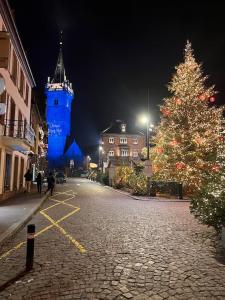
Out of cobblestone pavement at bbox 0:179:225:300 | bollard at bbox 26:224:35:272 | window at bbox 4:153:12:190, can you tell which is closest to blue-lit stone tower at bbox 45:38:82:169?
window at bbox 4:153:12:190

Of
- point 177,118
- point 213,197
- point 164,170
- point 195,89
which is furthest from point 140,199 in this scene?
point 213,197

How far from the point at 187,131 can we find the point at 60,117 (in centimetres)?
8892

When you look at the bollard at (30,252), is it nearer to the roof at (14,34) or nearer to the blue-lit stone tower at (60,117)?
Result: the roof at (14,34)

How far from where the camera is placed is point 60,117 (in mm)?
110625

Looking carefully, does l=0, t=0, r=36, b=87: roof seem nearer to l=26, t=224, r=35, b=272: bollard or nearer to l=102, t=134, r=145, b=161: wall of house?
l=26, t=224, r=35, b=272: bollard

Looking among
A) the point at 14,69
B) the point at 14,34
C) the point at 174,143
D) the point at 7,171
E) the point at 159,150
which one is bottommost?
the point at 7,171

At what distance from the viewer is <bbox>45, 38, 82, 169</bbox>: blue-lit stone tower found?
10744 centimetres

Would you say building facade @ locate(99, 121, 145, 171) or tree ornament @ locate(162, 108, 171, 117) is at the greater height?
building facade @ locate(99, 121, 145, 171)

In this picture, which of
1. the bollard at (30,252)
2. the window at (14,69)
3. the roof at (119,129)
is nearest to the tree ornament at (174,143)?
the window at (14,69)

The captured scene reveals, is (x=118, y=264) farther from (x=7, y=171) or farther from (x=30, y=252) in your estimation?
(x=7, y=171)

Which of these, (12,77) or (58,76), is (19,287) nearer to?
(12,77)

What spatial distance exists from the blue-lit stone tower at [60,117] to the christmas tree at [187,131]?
270ft

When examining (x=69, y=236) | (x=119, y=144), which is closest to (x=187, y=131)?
(x=69, y=236)

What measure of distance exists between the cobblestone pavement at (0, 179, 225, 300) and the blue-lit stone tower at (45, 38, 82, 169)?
97713 millimetres
